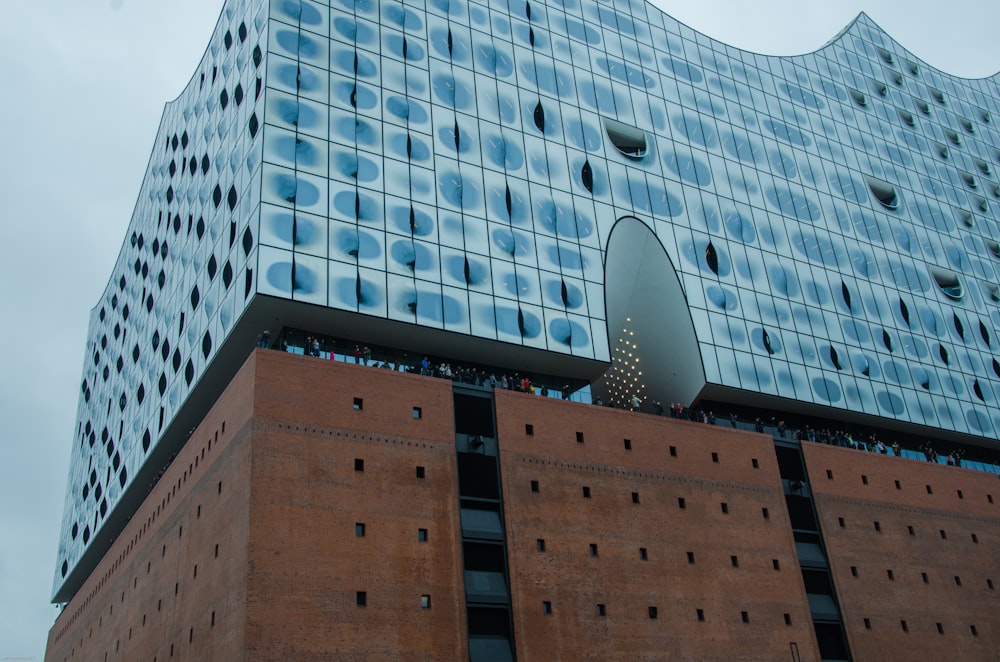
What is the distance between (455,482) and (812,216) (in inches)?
836

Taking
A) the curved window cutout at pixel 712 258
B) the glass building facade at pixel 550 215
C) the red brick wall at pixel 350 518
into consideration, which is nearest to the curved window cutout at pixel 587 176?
the glass building facade at pixel 550 215

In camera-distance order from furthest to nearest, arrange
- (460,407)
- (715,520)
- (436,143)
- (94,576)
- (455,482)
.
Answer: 1. (94,576)
2. (436,143)
3. (715,520)
4. (460,407)
5. (455,482)

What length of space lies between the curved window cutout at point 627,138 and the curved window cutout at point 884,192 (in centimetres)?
1235

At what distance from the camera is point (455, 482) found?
25281mm

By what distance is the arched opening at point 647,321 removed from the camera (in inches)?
1313

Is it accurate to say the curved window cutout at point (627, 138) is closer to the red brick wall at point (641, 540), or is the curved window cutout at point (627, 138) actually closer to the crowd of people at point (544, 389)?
the crowd of people at point (544, 389)

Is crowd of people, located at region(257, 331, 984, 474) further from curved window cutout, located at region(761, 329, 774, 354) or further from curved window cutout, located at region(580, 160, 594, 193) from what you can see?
curved window cutout, located at region(580, 160, 594, 193)

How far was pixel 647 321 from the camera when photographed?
112 ft

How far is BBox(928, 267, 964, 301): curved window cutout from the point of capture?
4212 centimetres

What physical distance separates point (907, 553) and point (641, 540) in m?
11.1

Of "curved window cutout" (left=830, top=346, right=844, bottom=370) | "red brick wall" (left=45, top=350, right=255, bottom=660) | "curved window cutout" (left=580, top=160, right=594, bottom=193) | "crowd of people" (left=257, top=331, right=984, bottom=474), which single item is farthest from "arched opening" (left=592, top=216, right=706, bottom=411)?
"red brick wall" (left=45, top=350, right=255, bottom=660)

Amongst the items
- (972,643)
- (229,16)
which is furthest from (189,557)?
(972,643)

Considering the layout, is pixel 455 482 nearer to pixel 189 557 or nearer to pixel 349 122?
pixel 189 557

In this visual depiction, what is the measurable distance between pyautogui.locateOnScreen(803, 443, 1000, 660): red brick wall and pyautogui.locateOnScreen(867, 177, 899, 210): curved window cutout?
1267 centimetres
